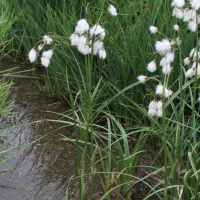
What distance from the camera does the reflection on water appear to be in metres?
1.52

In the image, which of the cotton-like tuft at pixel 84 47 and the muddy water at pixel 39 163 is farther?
the muddy water at pixel 39 163

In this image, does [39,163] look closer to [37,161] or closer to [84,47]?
[37,161]

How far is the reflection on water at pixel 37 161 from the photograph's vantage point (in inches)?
59.7

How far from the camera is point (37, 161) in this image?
1742 millimetres

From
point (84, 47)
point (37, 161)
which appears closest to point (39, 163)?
point (37, 161)

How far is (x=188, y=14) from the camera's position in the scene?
59.6 inches

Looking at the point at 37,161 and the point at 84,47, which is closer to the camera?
the point at 84,47

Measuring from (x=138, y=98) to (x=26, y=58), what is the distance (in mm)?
1523

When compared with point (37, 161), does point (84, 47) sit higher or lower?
higher

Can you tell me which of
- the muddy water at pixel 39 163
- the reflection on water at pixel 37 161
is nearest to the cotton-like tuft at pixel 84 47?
the muddy water at pixel 39 163

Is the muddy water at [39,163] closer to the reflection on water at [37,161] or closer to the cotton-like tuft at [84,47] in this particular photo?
the reflection on water at [37,161]

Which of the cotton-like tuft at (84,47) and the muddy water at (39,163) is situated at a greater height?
the cotton-like tuft at (84,47)

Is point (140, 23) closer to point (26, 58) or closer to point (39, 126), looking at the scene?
point (39, 126)

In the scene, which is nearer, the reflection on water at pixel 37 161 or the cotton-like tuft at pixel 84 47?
the cotton-like tuft at pixel 84 47
